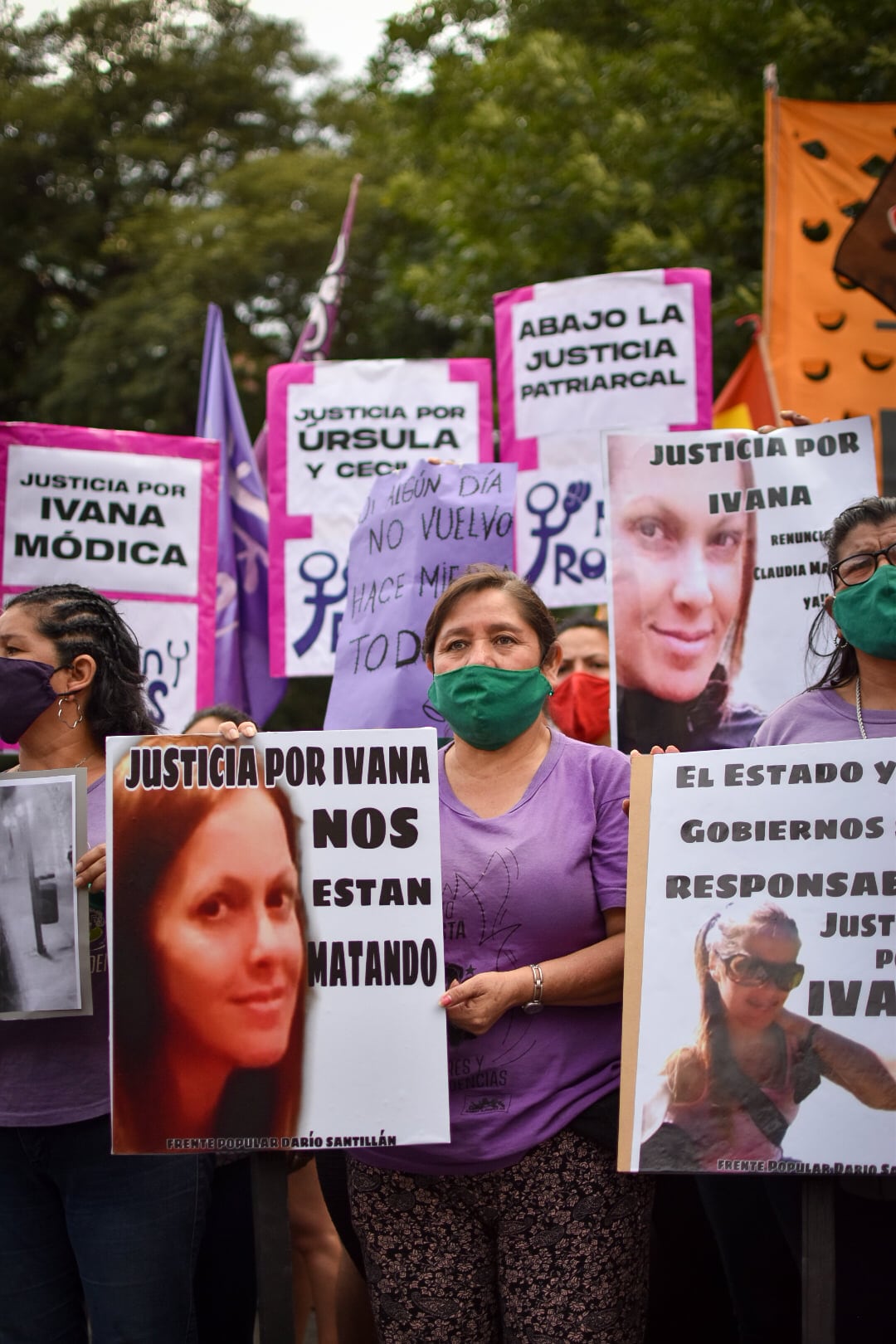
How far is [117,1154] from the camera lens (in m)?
2.71

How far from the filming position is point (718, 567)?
12.4ft

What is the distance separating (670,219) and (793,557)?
293 inches

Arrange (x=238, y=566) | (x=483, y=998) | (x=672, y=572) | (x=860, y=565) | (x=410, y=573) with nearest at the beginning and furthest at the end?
(x=483, y=998) < (x=860, y=565) < (x=672, y=572) < (x=410, y=573) < (x=238, y=566)

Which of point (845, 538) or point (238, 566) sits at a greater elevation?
point (238, 566)

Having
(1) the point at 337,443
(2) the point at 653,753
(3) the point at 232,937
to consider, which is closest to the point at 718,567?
(2) the point at 653,753

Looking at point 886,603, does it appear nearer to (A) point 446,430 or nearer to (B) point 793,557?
(B) point 793,557

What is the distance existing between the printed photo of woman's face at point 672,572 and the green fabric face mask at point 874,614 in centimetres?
87

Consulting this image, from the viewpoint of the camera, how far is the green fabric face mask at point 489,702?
2801mm

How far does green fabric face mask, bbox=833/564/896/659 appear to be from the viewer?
9.01 feet

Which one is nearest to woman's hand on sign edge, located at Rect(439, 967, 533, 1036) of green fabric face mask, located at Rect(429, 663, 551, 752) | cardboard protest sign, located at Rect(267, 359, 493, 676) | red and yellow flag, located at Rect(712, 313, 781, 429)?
green fabric face mask, located at Rect(429, 663, 551, 752)

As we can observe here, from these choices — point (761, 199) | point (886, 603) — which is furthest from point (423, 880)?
point (761, 199)

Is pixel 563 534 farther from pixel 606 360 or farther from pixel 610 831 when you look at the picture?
pixel 610 831

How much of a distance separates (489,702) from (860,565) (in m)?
0.82

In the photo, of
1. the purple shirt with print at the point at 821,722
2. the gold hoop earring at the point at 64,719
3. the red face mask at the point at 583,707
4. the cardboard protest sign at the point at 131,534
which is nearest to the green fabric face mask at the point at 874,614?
the purple shirt with print at the point at 821,722
